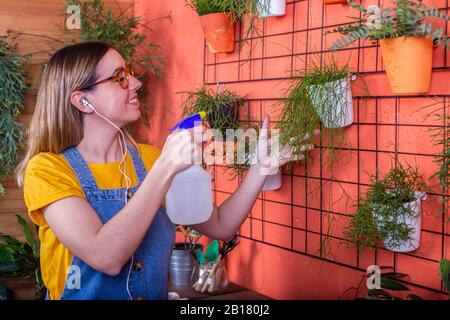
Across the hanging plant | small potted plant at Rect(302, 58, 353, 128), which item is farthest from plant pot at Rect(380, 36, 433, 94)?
the hanging plant

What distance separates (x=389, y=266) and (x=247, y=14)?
33.9 inches

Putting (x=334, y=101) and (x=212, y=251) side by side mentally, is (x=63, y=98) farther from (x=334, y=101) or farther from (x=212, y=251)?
(x=212, y=251)

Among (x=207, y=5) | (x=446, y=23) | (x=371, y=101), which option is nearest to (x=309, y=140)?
(x=371, y=101)

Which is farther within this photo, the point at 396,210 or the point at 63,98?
the point at 63,98

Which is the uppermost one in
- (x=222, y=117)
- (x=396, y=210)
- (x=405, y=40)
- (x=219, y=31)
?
(x=219, y=31)

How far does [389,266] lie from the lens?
157 cm

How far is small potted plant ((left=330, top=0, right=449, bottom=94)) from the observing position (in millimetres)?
1329

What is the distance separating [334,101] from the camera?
157 centimetres

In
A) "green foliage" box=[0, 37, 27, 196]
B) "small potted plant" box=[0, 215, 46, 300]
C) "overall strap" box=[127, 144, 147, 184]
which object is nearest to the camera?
"overall strap" box=[127, 144, 147, 184]

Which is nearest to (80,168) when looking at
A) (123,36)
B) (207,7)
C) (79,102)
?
(79,102)

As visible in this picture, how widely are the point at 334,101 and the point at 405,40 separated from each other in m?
0.27

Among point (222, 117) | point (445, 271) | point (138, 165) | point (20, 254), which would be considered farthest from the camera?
point (20, 254)

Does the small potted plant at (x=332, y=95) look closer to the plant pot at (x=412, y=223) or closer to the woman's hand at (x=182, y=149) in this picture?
the plant pot at (x=412, y=223)

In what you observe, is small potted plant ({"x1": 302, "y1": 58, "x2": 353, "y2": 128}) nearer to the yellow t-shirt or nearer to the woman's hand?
the woman's hand
